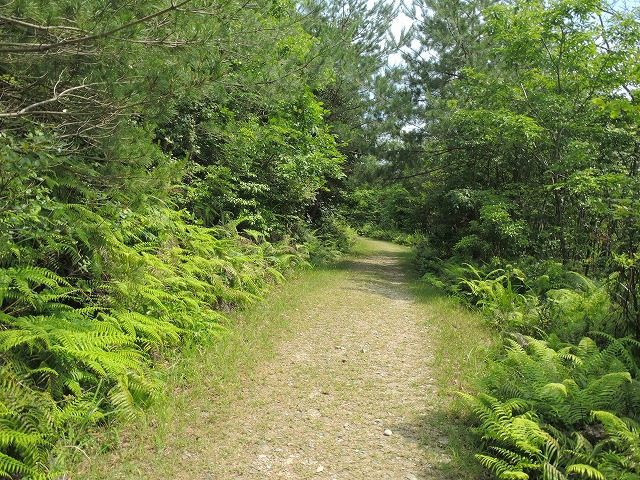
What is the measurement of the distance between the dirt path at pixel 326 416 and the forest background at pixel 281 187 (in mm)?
722

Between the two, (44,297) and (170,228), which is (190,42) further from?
(170,228)

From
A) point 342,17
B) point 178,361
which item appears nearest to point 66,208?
point 178,361

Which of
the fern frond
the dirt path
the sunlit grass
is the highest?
the fern frond

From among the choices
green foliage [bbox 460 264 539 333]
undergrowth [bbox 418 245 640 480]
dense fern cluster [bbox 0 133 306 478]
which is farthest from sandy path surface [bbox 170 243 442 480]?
green foliage [bbox 460 264 539 333]

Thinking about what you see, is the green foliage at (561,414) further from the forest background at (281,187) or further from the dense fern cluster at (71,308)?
the dense fern cluster at (71,308)

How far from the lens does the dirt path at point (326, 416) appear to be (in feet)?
12.0

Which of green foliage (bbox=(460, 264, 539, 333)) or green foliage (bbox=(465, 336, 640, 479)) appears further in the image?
green foliage (bbox=(460, 264, 539, 333))

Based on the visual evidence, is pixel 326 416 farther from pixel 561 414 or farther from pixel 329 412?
pixel 561 414

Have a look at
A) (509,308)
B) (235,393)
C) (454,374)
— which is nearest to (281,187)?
(509,308)

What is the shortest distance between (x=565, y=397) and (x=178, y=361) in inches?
165

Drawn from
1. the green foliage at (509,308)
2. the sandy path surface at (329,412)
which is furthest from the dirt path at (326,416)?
the green foliage at (509,308)

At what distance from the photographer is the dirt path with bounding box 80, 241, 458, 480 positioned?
3.67 m

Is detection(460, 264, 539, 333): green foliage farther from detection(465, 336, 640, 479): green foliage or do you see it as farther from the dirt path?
detection(465, 336, 640, 479): green foliage

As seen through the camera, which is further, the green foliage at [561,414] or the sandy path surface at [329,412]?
the sandy path surface at [329,412]
